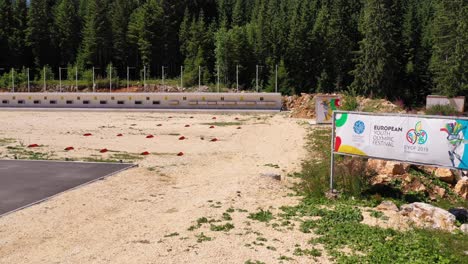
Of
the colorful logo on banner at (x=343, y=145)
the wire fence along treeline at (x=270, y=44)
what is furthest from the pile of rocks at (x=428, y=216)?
the wire fence along treeline at (x=270, y=44)

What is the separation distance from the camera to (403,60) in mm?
75562

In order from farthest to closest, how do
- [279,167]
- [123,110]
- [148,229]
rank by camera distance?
1. [123,110]
2. [279,167]
3. [148,229]

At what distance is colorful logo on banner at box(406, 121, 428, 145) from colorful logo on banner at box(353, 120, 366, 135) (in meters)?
1.09

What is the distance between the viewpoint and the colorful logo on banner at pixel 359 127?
10.6 metres

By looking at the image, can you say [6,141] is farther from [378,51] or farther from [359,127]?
[378,51]

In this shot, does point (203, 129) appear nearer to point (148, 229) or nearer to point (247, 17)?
point (148, 229)

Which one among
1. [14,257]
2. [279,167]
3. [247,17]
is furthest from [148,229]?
[247,17]

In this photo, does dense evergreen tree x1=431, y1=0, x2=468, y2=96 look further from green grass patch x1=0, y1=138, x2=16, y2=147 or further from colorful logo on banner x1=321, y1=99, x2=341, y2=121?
green grass patch x1=0, y1=138, x2=16, y2=147

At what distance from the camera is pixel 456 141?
9094mm

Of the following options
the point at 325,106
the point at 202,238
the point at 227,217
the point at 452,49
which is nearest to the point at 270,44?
the point at 452,49

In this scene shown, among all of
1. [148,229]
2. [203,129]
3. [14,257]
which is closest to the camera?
[14,257]

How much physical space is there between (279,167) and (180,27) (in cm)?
8354

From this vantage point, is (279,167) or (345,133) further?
(279,167)

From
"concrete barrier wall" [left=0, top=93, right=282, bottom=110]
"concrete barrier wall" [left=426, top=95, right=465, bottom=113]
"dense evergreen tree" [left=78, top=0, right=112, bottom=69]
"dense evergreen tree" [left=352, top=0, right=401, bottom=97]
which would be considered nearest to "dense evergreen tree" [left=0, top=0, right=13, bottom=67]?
"dense evergreen tree" [left=78, top=0, right=112, bottom=69]
